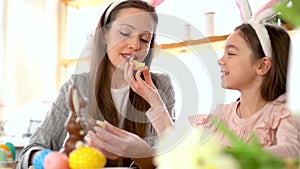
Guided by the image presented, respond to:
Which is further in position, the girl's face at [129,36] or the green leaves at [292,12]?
the girl's face at [129,36]

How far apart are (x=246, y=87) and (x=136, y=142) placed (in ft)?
1.52

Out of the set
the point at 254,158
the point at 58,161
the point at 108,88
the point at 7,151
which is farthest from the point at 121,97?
the point at 254,158

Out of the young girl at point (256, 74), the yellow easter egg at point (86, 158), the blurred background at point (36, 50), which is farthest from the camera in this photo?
the blurred background at point (36, 50)

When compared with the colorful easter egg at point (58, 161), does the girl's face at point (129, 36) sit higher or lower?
higher

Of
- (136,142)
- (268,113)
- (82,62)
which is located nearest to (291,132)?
(268,113)

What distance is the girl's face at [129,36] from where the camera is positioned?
0.90 meters

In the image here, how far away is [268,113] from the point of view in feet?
3.54

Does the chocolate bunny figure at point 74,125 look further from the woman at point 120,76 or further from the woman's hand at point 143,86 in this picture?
the woman's hand at point 143,86

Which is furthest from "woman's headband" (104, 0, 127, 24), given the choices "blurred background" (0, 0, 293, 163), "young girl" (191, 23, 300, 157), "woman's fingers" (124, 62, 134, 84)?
"blurred background" (0, 0, 293, 163)

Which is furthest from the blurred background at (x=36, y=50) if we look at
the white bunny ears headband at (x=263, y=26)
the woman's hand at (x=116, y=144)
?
the woman's hand at (x=116, y=144)

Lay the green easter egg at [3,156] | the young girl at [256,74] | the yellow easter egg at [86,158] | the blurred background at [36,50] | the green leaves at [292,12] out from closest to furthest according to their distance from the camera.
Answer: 1. the green leaves at [292,12]
2. the yellow easter egg at [86,158]
3. the green easter egg at [3,156]
4. the young girl at [256,74]
5. the blurred background at [36,50]

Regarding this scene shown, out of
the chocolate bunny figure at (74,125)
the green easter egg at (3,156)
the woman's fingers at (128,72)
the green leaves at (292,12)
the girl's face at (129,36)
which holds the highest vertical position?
the girl's face at (129,36)

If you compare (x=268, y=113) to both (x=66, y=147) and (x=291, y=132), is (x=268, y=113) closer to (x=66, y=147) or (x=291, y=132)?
(x=291, y=132)

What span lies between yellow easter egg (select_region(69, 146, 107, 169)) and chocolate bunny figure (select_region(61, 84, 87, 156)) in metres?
0.02
